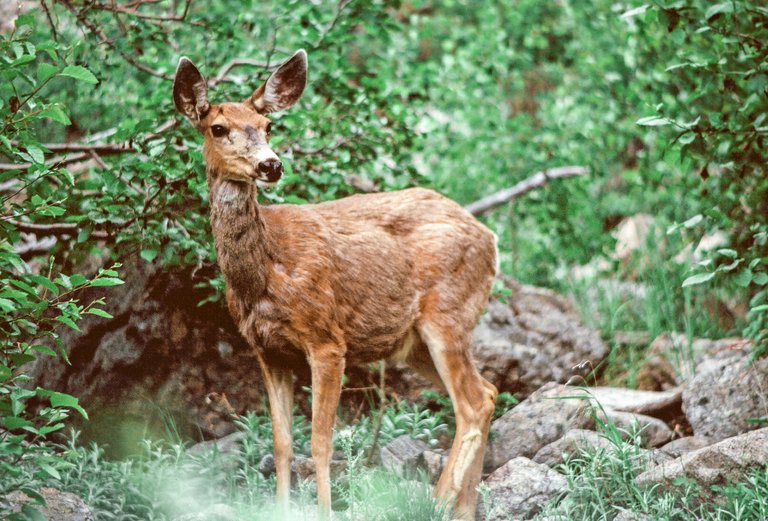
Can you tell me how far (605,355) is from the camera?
29.0 ft

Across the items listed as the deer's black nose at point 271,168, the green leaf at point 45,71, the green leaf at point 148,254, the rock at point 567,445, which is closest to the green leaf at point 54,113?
the green leaf at point 45,71

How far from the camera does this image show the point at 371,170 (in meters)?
8.05

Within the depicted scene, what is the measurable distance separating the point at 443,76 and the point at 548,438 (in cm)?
544

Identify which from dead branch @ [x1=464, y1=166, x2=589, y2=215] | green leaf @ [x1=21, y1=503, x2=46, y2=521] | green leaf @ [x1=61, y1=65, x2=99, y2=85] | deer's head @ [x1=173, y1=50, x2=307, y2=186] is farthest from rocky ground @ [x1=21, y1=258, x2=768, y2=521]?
dead branch @ [x1=464, y1=166, x2=589, y2=215]

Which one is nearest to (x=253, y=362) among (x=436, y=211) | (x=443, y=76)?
(x=436, y=211)

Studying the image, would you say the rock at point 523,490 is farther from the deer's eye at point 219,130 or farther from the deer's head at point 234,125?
the deer's eye at point 219,130

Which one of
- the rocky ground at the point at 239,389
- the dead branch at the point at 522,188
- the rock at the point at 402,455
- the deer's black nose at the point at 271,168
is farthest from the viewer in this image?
the dead branch at the point at 522,188

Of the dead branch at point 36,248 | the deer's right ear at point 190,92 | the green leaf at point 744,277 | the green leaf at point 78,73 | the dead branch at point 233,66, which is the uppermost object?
the green leaf at point 78,73

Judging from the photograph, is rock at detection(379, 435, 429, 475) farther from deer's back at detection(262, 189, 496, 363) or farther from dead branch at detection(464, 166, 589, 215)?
dead branch at detection(464, 166, 589, 215)

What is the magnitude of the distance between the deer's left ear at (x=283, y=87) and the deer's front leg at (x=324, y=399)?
1.35 metres

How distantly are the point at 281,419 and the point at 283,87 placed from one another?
183 centimetres

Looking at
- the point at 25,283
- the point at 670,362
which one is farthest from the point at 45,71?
the point at 670,362

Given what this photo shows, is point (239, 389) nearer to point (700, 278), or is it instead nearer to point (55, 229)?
point (55, 229)

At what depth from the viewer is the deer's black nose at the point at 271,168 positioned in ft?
17.6
